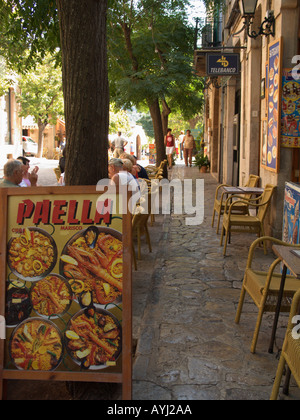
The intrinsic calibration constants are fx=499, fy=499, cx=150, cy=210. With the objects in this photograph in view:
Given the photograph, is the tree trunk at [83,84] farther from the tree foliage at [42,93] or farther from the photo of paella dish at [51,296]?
the tree foliage at [42,93]

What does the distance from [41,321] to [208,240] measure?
566cm

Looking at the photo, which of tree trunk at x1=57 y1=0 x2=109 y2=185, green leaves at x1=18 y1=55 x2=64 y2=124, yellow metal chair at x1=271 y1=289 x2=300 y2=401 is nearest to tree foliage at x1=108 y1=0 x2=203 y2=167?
tree trunk at x1=57 y1=0 x2=109 y2=185

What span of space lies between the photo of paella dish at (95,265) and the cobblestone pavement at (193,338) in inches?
31.7

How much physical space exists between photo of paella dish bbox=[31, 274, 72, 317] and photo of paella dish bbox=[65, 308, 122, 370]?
0.12m

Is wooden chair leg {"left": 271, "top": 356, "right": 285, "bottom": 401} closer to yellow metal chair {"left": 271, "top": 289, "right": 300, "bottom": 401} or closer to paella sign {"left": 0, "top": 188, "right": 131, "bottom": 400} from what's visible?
yellow metal chair {"left": 271, "top": 289, "right": 300, "bottom": 401}

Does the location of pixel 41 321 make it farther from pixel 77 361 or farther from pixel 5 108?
pixel 5 108

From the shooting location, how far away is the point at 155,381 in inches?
143

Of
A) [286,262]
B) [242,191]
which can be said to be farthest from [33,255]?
[242,191]

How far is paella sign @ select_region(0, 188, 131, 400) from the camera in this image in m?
3.22

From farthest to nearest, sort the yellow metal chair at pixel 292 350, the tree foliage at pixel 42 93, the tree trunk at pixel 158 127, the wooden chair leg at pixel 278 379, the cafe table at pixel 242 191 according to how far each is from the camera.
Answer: the tree foliage at pixel 42 93, the tree trunk at pixel 158 127, the cafe table at pixel 242 191, the wooden chair leg at pixel 278 379, the yellow metal chair at pixel 292 350

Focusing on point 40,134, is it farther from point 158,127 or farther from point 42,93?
point 158,127

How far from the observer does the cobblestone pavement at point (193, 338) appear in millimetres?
3557

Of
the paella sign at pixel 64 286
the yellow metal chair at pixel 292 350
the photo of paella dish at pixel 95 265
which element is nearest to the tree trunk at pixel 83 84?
the paella sign at pixel 64 286
